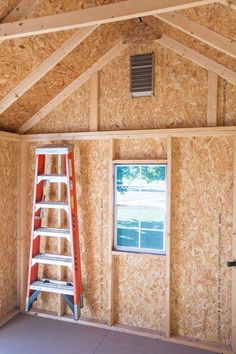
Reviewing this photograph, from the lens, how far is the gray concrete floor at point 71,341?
114 inches

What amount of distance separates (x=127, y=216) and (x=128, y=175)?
19.1 inches

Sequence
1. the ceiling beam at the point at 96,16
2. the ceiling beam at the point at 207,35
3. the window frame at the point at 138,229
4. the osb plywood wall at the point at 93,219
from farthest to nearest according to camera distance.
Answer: the osb plywood wall at the point at 93,219
the window frame at the point at 138,229
the ceiling beam at the point at 207,35
the ceiling beam at the point at 96,16

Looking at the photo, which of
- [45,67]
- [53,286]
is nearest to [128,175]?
[45,67]

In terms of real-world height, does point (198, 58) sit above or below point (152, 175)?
above

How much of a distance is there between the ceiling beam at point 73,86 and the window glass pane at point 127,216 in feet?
5.01

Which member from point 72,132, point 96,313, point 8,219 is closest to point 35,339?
point 96,313

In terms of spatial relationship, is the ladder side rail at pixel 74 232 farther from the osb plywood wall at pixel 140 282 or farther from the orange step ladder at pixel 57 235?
the osb plywood wall at pixel 140 282

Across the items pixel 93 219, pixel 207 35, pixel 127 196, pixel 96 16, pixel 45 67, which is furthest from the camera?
pixel 93 219

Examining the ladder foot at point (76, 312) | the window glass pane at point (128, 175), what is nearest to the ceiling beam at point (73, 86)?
the window glass pane at point (128, 175)

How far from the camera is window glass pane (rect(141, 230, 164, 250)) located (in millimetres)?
3242

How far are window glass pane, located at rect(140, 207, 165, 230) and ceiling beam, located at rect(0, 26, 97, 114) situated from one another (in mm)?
1820

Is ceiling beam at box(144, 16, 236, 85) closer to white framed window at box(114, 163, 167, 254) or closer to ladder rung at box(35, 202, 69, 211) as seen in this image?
white framed window at box(114, 163, 167, 254)

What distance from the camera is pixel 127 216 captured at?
11.0ft

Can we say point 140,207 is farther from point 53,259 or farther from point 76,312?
point 76,312
